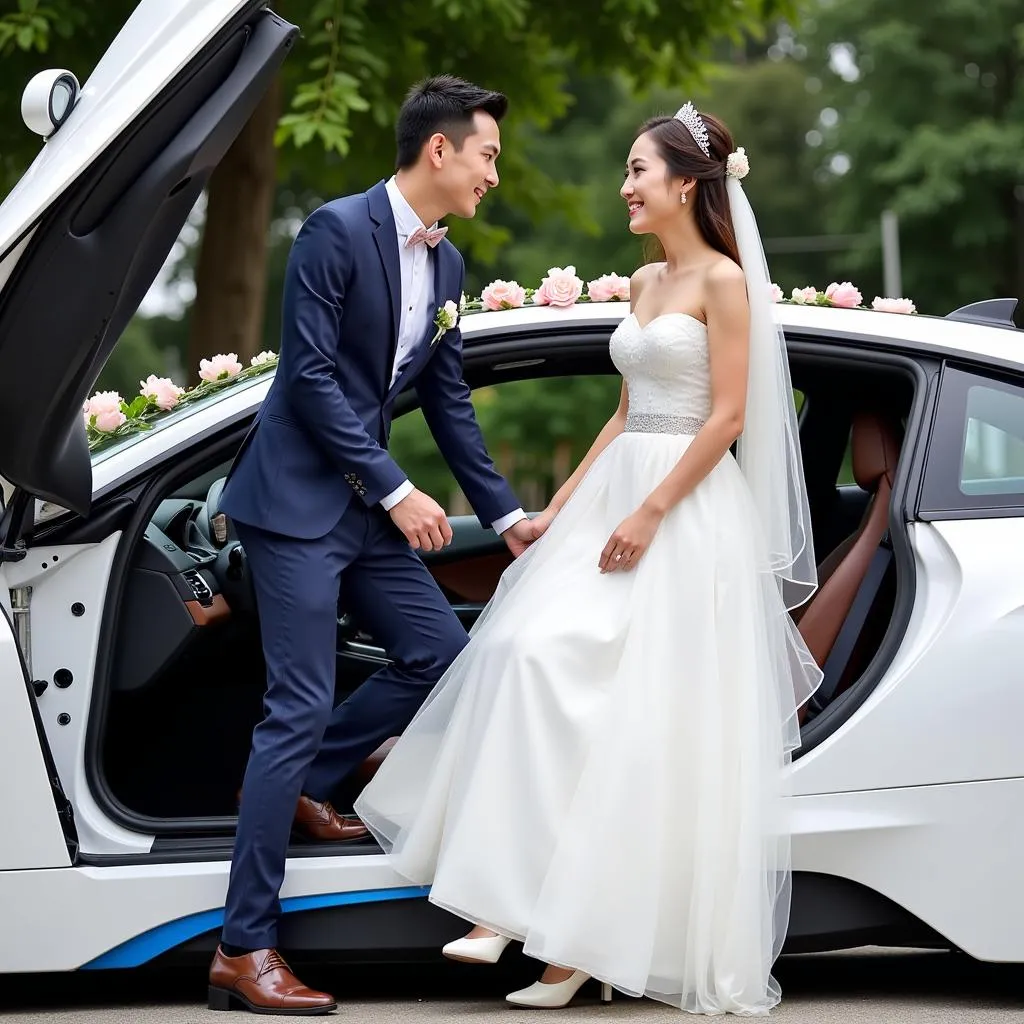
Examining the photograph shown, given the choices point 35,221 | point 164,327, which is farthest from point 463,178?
point 164,327

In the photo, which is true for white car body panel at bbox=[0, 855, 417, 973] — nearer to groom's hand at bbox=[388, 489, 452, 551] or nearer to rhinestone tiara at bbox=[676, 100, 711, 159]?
groom's hand at bbox=[388, 489, 452, 551]

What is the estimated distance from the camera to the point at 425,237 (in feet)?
12.2

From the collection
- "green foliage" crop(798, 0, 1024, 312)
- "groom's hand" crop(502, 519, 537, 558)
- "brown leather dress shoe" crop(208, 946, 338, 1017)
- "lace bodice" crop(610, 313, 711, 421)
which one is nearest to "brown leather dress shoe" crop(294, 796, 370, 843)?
"brown leather dress shoe" crop(208, 946, 338, 1017)

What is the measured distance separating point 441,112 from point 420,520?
0.93 m

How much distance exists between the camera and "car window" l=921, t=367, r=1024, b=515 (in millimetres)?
3627

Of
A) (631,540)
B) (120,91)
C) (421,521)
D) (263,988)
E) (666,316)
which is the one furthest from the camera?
(666,316)

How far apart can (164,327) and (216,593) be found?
25.3m

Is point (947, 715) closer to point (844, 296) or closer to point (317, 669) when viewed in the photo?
point (844, 296)

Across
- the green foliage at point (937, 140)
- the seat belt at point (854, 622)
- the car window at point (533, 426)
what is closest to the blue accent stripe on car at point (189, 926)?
the seat belt at point (854, 622)

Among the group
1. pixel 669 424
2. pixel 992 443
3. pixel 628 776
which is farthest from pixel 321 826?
pixel 992 443

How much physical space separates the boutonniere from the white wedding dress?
0.60 m

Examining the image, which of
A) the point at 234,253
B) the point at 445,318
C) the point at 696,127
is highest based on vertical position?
the point at 234,253

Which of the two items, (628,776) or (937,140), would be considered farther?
(937,140)

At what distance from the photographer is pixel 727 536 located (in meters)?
3.66
